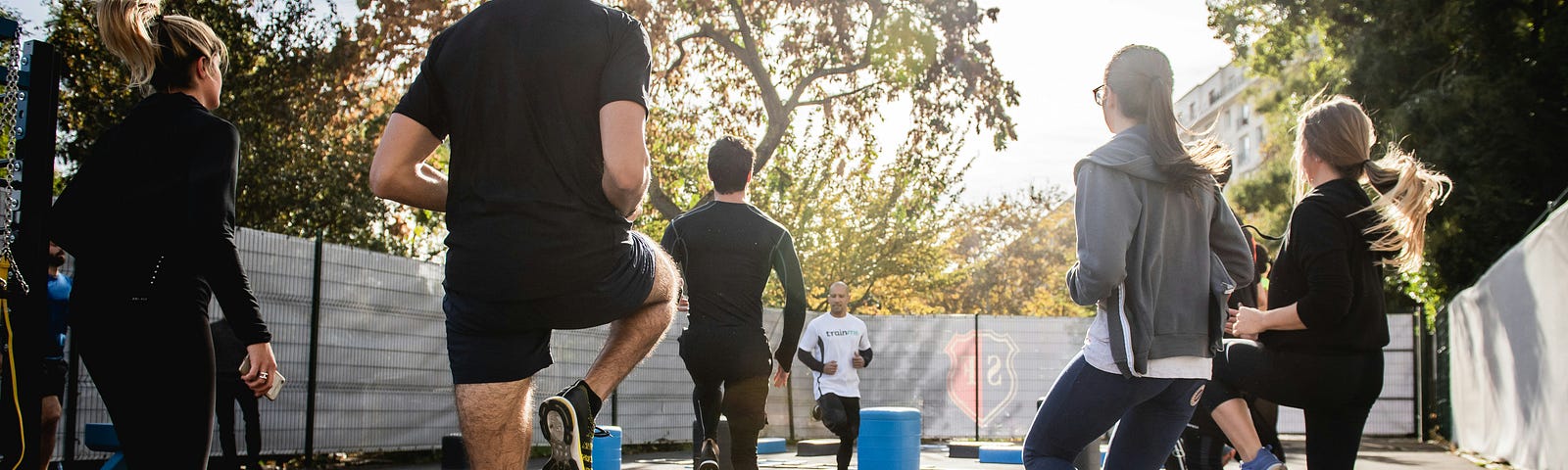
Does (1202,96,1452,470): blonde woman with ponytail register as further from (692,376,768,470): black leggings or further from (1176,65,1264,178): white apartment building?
(1176,65,1264,178): white apartment building

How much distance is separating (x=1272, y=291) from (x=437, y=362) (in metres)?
9.53

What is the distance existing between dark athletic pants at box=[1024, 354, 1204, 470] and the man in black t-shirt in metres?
1.42

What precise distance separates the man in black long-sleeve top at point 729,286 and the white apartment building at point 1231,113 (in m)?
77.6

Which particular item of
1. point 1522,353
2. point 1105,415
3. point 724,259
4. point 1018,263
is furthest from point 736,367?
point 1018,263

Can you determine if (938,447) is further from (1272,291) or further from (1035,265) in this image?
(1035,265)

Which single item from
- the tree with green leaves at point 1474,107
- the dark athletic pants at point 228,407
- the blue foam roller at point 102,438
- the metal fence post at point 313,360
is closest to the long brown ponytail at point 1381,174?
the blue foam roller at point 102,438

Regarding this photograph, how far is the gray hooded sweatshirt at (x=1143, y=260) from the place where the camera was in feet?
11.6

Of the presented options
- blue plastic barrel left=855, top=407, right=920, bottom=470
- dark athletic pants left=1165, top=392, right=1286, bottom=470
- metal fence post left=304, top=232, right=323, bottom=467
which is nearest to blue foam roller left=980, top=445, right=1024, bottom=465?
blue plastic barrel left=855, top=407, right=920, bottom=470

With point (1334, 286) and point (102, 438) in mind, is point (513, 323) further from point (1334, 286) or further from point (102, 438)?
point (102, 438)

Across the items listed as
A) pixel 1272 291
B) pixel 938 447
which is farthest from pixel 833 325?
pixel 1272 291

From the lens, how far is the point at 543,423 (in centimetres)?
264

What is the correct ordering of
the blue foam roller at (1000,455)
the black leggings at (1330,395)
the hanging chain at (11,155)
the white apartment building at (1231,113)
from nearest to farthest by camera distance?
→ the hanging chain at (11,155) → the black leggings at (1330,395) → the blue foam roller at (1000,455) → the white apartment building at (1231,113)

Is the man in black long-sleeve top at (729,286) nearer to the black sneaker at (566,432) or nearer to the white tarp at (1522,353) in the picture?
the black sneaker at (566,432)

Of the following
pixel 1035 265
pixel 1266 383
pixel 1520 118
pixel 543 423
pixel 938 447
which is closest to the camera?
pixel 543 423
